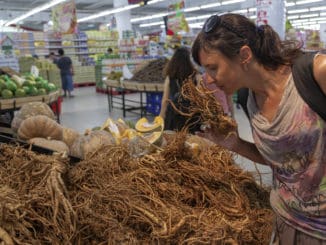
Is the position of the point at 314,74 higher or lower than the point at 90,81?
higher

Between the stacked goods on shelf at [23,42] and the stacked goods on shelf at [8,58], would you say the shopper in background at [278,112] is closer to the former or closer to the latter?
the stacked goods on shelf at [8,58]

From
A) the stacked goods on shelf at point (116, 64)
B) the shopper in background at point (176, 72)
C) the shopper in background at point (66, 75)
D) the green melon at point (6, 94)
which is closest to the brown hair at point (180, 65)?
the shopper in background at point (176, 72)

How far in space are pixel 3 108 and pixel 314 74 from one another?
3.72 m

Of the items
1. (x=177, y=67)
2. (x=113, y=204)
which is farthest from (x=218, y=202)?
(x=177, y=67)

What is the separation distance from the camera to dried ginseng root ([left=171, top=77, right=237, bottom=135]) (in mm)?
1312

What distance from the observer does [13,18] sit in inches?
953

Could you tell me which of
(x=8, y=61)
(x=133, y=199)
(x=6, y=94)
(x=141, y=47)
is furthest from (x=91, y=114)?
(x=133, y=199)

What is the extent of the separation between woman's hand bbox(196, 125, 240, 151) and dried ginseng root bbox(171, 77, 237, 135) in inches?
0.5

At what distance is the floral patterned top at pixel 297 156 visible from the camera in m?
0.98

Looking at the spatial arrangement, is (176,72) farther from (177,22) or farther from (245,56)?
(177,22)

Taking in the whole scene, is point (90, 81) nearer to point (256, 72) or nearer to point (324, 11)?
point (256, 72)

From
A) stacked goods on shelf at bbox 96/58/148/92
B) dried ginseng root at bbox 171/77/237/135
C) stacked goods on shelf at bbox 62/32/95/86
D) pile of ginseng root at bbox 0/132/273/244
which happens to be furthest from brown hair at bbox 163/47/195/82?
stacked goods on shelf at bbox 62/32/95/86

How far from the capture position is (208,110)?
1.32 metres

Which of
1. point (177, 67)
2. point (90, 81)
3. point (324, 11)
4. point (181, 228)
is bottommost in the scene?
point (90, 81)
